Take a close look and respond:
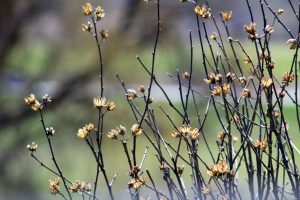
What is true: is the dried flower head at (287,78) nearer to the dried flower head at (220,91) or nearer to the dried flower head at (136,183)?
the dried flower head at (220,91)

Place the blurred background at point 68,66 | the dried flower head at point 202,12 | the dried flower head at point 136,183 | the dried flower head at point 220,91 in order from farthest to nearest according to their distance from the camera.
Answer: the blurred background at point 68,66 < the dried flower head at point 202,12 < the dried flower head at point 136,183 < the dried flower head at point 220,91

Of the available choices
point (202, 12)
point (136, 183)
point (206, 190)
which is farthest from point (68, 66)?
point (206, 190)

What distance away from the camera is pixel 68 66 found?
15891 millimetres

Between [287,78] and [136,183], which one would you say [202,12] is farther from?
[136,183]

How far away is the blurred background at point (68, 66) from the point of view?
15.3m

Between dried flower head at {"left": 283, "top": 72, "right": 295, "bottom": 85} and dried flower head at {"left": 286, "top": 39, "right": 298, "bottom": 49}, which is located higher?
dried flower head at {"left": 286, "top": 39, "right": 298, "bottom": 49}

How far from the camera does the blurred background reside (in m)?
15.3

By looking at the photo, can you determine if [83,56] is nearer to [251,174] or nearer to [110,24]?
[110,24]

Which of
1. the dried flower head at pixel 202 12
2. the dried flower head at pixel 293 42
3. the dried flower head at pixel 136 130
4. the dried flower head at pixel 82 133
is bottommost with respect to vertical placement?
the dried flower head at pixel 82 133

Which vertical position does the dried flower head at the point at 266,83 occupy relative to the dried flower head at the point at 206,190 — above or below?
above

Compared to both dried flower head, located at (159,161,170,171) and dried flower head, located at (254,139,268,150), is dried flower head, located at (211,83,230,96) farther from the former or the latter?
dried flower head, located at (159,161,170,171)

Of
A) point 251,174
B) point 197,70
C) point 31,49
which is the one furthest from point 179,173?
point 31,49

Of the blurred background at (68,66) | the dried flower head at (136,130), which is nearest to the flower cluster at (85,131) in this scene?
the dried flower head at (136,130)

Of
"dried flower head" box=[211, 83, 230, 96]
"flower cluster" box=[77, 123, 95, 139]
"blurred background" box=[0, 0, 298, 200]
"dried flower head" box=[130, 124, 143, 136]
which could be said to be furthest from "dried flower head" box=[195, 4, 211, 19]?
"blurred background" box=[0, 0, 298, 200]
